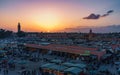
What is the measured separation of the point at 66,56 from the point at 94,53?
546 cm

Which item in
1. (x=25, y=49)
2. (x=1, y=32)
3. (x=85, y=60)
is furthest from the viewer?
(x=1, y=32)

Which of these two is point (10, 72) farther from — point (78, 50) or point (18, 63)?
point (78, 50)

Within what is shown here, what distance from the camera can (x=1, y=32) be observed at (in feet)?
309

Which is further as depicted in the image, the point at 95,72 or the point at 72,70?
the point at 95,72

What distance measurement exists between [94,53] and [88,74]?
8817 millimetres

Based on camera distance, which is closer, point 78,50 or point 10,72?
point 10,72

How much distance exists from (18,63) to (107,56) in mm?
11478

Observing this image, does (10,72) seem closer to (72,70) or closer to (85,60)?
(72,70)

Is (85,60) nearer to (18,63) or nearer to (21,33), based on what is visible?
(18,63)

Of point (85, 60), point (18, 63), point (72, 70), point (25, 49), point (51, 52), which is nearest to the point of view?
point (72, 70)

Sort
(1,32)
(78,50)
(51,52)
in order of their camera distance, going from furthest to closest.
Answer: (1,32) < (51,52) < (78,50)

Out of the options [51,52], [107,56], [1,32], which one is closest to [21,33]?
[1,32]

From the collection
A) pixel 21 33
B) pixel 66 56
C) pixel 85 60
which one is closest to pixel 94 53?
pixel 85 60

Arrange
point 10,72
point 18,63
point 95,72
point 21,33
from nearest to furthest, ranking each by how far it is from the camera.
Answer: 1. point 95,72
2. point 10,72
3. point 18,63
4. point 21,33
